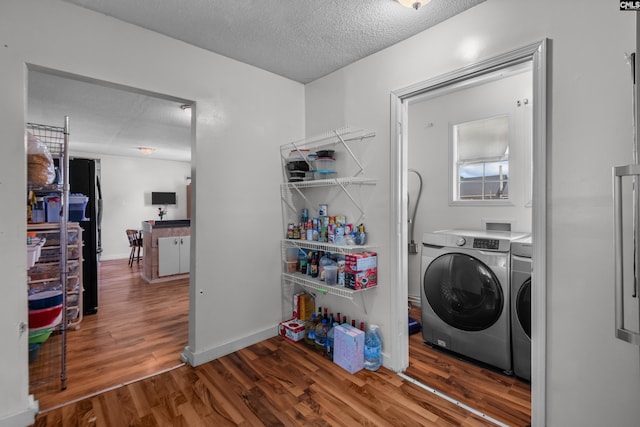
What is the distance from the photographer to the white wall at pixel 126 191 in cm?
657

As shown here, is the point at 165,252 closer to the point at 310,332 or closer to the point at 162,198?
the point at 162,198

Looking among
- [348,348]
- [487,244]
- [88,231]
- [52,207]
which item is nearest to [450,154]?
[487,244]

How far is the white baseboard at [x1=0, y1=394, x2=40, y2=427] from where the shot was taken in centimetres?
157

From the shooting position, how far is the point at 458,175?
11.0ft

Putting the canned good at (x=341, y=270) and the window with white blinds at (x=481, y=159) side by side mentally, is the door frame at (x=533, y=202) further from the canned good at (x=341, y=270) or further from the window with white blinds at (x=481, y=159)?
the window with white blinds at (x=481, y=159)

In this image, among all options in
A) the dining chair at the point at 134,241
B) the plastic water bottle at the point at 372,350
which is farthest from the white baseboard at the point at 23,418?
the dining chair at the point at 134,241

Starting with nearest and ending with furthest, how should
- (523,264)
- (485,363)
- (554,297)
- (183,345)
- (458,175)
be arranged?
(554,297) → (523,264) → (485,363) → (183,345) → (458,175)

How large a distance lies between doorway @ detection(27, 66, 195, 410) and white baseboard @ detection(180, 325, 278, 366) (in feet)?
0.39

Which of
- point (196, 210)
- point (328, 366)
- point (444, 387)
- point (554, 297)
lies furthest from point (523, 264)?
point (196, 210)

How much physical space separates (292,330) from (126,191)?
238 inches

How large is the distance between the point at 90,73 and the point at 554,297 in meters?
2.85

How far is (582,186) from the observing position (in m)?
1.41

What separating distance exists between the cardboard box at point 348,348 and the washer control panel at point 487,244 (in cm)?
105

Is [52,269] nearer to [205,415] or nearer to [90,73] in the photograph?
[90,73]
